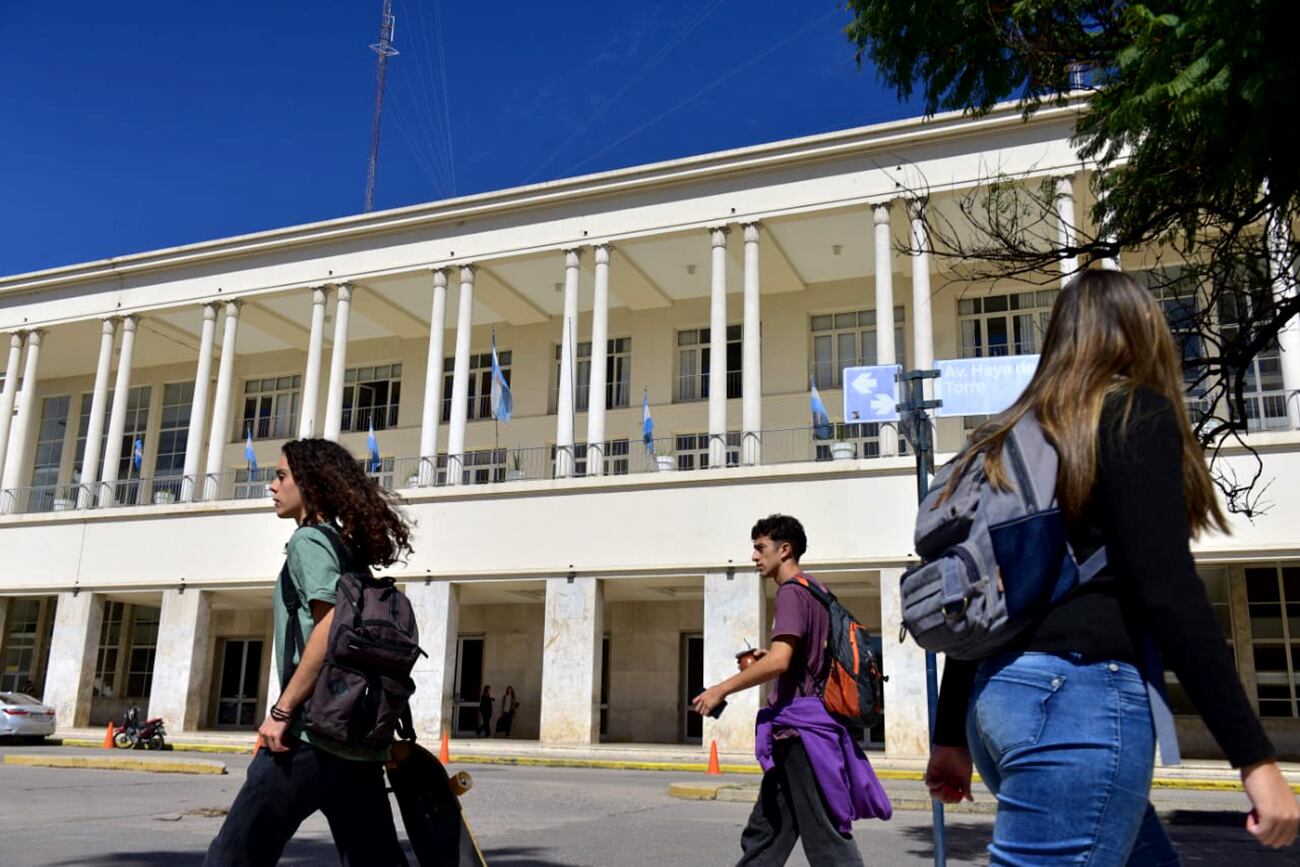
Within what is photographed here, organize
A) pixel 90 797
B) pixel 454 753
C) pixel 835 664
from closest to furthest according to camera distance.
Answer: pixel 835 664
pixel 90 797
pixel 454 753

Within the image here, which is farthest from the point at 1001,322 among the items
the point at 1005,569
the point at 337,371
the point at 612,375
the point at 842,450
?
the point at 1005,569

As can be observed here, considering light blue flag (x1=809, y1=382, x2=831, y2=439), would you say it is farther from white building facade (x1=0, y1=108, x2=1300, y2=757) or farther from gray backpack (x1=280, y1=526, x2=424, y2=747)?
gray backpack (x1=280, y1=526, x2=424, y2=747)

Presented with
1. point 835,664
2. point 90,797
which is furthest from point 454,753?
point 835,664

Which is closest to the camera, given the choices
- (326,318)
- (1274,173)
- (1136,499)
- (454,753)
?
(1136,499)

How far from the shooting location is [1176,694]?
24281mm

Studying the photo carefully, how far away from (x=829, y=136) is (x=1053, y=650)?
24.6 m

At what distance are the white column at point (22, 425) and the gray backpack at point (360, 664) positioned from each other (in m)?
34.7

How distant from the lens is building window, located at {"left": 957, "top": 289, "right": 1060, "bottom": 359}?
1067 inches

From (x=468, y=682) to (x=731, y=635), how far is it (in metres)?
10.8

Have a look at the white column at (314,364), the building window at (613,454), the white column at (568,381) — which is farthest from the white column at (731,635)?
the white column at (314,364)

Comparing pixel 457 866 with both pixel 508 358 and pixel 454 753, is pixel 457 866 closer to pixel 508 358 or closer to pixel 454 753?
pixel 454 753

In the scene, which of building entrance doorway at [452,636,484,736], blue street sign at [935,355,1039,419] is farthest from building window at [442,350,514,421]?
blue street sign at [935,355,1039,419]

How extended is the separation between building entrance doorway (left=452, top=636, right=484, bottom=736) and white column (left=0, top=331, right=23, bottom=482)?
51.3 feet

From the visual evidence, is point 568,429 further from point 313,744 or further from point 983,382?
point 313,744
